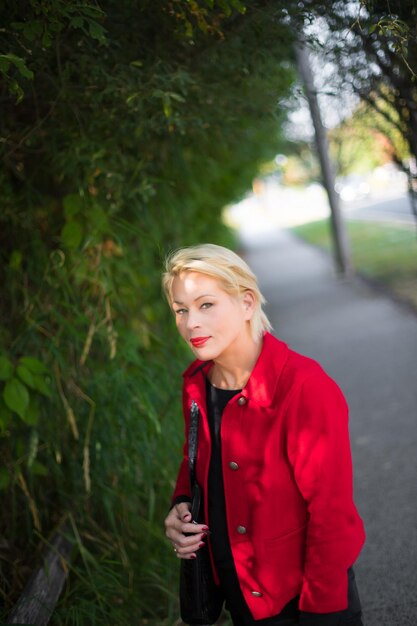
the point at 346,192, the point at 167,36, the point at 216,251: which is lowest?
the point at 346,192

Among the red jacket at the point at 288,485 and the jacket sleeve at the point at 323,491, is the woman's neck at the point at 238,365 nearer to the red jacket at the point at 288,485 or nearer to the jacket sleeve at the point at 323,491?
the red jacket at the point at 288,485

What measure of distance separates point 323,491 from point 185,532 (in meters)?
0.45

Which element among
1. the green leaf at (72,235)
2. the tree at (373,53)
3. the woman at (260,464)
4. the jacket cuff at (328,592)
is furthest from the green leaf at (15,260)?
the jacket cuff at (328,592)

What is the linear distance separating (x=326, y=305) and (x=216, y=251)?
9299mm

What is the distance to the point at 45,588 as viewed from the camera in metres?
2.88

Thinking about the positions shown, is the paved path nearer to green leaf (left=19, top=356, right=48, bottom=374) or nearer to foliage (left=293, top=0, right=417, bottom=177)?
green leaf (left=19, top=356, right=48, bottom=374)

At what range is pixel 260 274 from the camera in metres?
17.2

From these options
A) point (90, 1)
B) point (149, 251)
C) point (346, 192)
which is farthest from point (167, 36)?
point (346, 192)

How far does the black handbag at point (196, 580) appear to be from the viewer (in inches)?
79.3

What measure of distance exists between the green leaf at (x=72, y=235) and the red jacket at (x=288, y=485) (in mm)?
1713

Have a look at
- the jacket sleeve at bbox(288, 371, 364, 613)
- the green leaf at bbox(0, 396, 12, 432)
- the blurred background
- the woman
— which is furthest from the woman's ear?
the green leaf at bbox(0, 396, 12, 432)

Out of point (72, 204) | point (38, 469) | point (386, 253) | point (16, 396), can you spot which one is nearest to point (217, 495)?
point (16, 396)

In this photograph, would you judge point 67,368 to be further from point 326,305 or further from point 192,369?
point 326,305

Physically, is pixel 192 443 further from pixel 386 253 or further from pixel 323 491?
pixel 386 253
